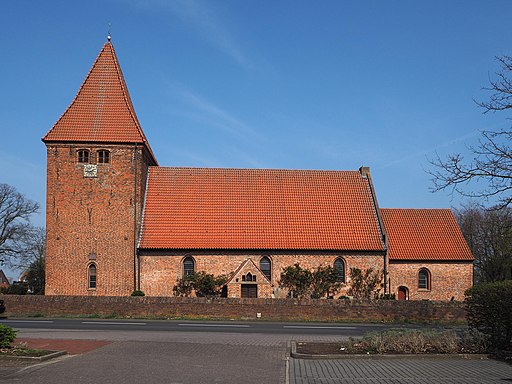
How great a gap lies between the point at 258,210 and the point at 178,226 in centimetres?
573

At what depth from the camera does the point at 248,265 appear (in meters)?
37.6

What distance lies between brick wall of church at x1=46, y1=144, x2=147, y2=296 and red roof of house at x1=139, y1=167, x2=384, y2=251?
1848 mm

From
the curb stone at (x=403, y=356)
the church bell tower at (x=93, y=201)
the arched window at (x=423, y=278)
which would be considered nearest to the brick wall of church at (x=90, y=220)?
the church bell tower at (x=93, y=201)

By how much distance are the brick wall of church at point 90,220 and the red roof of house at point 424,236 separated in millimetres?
18139

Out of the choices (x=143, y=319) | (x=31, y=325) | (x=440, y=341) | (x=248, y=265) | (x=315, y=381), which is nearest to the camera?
(x=315, y=381)

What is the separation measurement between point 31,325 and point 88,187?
1398 cm

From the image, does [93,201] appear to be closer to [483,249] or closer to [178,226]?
[178,226]

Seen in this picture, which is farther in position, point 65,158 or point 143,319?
point 65,158

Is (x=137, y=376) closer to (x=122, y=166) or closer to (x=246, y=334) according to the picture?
(x=246, y=334)

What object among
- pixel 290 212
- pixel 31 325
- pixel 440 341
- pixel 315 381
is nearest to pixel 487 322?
pixel 440 341

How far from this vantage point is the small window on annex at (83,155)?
39188mm

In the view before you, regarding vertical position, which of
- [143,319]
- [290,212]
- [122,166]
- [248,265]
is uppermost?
[122,166]

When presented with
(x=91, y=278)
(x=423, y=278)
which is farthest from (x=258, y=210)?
(x=423, y=278)

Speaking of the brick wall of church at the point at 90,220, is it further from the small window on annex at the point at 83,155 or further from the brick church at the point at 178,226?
the small window on annex at the point at 83,155
